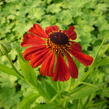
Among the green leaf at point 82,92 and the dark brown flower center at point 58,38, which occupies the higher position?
the dark brown flower center at point 58,38

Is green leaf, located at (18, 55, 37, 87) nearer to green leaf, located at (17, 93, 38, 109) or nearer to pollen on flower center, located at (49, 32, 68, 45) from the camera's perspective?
green leaf, located at (17, 93, 38, 109)

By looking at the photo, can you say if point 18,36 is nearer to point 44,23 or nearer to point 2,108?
point 44,23

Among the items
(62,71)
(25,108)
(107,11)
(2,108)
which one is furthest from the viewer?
(107,11)

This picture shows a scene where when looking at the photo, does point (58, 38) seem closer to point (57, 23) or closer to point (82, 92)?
point (82, 92)

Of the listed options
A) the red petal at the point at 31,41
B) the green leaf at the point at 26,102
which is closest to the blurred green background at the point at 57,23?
the green leaf at the point at 26,102

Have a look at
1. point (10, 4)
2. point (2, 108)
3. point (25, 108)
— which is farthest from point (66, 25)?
point (25, 108)

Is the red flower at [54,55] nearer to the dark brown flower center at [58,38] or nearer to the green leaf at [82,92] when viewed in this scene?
the dark brown flower center at [58,38]

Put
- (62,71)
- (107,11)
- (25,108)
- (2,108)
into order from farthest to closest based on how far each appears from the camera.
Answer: (107,11) → (2,108) → (25,108) → (62,71)

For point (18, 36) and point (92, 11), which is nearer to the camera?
point (18, 36)

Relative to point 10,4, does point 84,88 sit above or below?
below
